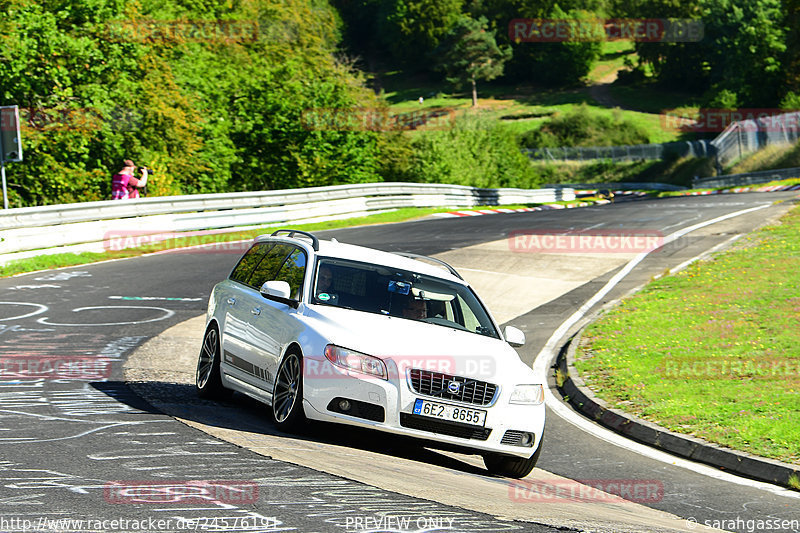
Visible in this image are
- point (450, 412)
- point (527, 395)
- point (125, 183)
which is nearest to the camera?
point (450, 412)

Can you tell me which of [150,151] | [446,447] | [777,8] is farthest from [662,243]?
[777,8]

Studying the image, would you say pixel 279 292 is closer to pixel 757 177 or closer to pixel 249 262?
pixel 249 262

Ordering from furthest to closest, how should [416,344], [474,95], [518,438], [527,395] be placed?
[474,95]
[527,395]
[518,438]
[416,344]

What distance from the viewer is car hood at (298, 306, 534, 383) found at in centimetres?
831

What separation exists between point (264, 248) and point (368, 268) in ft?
5.26

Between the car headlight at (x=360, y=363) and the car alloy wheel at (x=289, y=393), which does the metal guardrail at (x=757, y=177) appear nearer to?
the car alloy wheel at (x=289, y=393)

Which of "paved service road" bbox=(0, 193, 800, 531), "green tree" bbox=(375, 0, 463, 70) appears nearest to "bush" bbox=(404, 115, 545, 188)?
"paved service road" bbox=(0, 193, 800, 531)

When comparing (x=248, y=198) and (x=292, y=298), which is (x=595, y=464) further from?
(x=248, y=198)

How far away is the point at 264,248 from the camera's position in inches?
424

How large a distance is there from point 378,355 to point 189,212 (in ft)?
62.8

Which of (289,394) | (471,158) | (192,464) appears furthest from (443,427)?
(471,158)

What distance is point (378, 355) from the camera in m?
8.25

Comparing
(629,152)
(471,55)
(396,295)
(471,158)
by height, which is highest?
(471,55)

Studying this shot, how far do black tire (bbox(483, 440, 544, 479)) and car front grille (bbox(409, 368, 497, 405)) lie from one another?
61 centimetres
